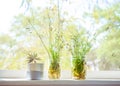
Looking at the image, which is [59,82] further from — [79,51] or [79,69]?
[79,51]

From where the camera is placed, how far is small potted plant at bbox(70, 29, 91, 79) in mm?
1827

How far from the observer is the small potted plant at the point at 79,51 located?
1827mm

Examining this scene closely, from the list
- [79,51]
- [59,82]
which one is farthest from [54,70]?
[79,51]

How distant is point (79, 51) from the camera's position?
190 centimetres

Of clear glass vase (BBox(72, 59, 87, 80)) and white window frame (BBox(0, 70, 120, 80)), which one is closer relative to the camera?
clear glass vase (BBox(72, 59, 87, 80))

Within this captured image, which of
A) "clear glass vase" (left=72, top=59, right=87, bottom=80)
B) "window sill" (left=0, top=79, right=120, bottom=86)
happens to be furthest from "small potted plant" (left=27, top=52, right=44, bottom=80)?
"clear glass vase" (left=72, top=59, right=87, bottom=80)

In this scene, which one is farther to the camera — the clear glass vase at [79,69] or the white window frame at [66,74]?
the white window frame at [66,74]

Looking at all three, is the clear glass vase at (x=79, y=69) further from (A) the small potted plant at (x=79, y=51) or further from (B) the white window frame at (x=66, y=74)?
(B) the white window frame at (x=66, y=74)

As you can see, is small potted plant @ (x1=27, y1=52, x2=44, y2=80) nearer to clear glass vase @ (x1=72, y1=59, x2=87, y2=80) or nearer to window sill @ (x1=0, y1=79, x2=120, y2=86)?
window sill @ (x1=0, y1=79, x2=120, y2=86)

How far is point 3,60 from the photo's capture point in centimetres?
193

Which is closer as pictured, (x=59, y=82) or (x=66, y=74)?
(x=59, y=82)

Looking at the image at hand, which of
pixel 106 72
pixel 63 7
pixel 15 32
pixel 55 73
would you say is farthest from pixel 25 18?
pixel 106 72

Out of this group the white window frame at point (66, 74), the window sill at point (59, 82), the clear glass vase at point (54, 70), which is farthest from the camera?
the white window frame at point (66, 74)

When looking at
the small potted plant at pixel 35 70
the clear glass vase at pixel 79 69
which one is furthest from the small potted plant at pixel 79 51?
the small potted plant at pixel 35 70
